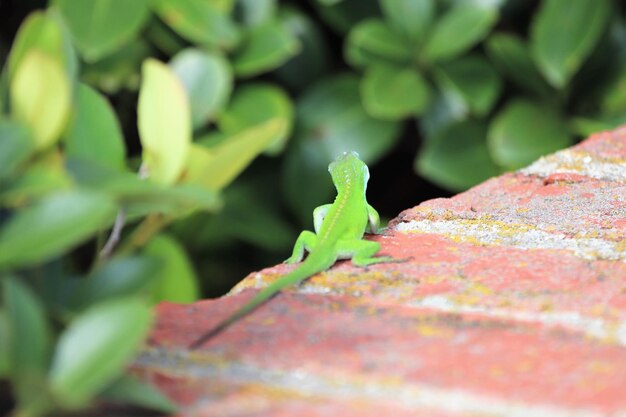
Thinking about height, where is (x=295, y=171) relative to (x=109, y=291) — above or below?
above

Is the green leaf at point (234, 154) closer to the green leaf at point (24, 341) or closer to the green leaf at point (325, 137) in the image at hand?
the green leaf at point (24, 341)

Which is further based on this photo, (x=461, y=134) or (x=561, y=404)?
(x=461, y=134)

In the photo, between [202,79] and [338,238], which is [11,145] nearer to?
[338,238]

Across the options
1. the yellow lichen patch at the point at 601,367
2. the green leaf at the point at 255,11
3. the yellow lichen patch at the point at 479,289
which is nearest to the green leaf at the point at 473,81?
the green leaf at the point at 255,11

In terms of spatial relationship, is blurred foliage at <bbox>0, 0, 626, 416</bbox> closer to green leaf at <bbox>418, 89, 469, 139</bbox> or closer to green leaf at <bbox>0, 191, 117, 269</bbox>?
green leaf at <bbox>418, 89, 469, 139</bbox>

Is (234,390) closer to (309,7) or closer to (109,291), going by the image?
(109,291)

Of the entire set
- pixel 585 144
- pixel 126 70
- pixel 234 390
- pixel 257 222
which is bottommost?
pixel 234 390

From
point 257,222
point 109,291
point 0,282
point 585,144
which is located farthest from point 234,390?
point 257,222

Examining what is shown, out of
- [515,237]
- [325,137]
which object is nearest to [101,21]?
[325,137]
